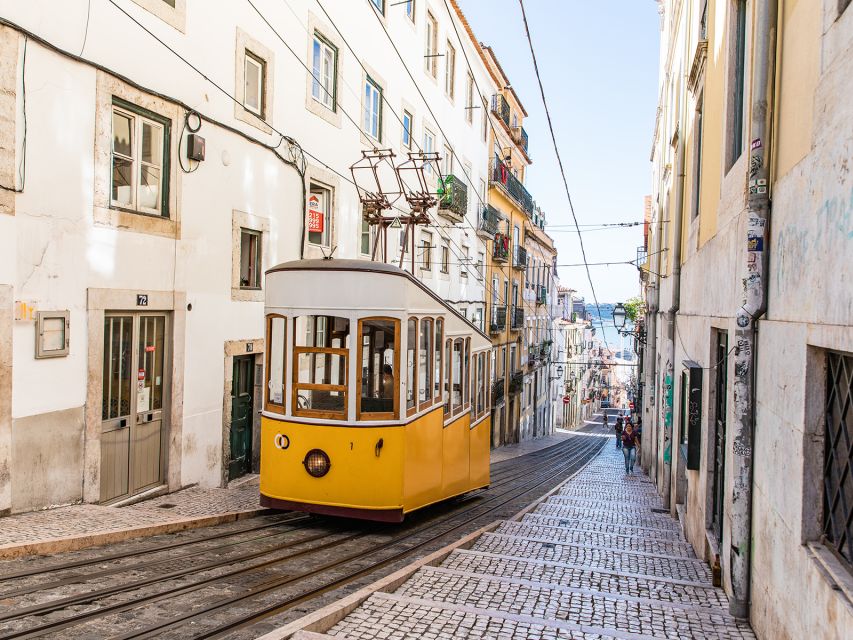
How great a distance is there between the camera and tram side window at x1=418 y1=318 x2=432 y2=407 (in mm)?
8258

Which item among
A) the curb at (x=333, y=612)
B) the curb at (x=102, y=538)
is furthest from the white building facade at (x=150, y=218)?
the curb at (x=333, y=612)

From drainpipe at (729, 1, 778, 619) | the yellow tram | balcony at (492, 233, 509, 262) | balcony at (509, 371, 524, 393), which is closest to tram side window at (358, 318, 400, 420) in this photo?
the yellow tram

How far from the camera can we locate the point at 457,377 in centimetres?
977

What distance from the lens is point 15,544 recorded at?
563 cm

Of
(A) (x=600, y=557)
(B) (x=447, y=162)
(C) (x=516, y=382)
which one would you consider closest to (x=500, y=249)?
(C) (x=516, y=382)

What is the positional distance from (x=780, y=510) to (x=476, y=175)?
24.9 m

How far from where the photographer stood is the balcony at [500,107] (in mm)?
30364

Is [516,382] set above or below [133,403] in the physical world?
below

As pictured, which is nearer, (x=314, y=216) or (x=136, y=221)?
(x=136, y=221)

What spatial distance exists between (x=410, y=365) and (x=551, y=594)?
3164 millimetres

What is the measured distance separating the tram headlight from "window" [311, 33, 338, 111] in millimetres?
8394

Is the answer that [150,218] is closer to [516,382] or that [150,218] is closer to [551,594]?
[551,594]

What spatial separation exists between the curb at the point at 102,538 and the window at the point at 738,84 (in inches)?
255

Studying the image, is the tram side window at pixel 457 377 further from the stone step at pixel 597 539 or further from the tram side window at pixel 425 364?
the stone step at pixel 597 539
